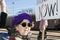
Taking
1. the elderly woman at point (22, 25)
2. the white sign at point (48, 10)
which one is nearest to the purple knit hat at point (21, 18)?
the elderly woman at point (22, 25)

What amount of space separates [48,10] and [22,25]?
0.34 meters

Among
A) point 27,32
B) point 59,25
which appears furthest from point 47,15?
point 59,25

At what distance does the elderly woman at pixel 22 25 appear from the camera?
256 centimetres

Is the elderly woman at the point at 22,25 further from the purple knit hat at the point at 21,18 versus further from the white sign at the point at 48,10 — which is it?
the white sign at the point at 48,10

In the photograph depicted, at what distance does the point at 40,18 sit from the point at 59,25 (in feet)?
31.6

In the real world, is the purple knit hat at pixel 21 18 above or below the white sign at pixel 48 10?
below

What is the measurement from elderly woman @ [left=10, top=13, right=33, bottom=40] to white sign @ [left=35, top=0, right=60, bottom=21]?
0.81 ft

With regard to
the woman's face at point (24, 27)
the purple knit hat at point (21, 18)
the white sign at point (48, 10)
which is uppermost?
the white sign at point (48, 10)

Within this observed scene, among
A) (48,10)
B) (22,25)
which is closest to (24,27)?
(22,25)

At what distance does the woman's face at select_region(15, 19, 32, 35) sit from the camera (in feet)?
8.47

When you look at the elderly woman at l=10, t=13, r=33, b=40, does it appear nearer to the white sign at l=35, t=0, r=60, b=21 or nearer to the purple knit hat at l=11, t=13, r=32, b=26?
the purple knit hat at l=11, t=13, r=32, b=26

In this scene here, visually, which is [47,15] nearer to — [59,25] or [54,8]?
[54,8]

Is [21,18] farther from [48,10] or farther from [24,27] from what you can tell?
[48,10]

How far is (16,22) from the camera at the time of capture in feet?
8.64
